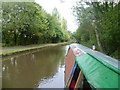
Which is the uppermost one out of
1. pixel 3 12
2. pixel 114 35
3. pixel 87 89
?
pixel 3 12

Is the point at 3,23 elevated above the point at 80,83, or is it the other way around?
the point at 3,23

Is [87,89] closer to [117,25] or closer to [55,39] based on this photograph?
[117,25]

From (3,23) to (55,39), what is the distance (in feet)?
90.1

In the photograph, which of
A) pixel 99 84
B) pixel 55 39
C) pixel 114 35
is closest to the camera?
pixel 99 84

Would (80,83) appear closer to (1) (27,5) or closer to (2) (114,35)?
(2) (114,35)

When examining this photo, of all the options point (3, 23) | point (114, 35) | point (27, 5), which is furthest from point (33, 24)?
point (114, 35)

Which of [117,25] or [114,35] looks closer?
[117,25]

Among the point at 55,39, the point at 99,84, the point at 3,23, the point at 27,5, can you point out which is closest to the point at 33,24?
the point at 27,5

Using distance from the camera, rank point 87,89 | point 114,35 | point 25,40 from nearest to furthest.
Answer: point 87,89
point 114,35
point 25,40

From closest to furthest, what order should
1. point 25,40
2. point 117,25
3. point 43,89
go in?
point 43,89 → point 117,25 → point 25,40

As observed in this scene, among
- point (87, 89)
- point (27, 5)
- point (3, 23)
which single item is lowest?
point (87, 89)

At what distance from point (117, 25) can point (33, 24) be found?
14450 millimetres

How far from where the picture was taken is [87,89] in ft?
9.39

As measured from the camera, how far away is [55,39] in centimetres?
4300
